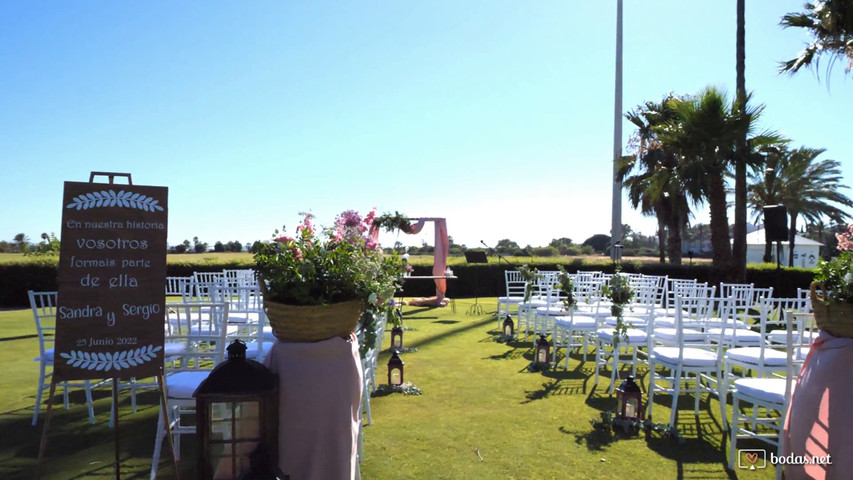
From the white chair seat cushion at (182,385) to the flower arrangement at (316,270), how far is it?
93 cm

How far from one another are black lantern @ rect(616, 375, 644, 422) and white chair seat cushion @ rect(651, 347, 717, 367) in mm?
323

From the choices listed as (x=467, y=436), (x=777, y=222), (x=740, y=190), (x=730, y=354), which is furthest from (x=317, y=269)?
(x=740, y=190)

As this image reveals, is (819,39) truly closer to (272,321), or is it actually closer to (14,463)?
(272,321)

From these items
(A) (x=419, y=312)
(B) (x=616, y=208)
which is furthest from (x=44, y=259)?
(B) (x=616, y=208)

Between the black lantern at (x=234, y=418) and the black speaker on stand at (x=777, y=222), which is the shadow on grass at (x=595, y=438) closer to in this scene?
the black lantern at (x=234, y=418)

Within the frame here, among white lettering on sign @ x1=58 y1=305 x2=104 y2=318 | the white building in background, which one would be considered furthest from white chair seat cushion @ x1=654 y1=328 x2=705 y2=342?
the white building in background

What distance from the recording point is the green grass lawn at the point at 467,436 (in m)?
2.96

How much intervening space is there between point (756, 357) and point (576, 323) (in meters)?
2.16

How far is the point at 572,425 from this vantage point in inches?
148

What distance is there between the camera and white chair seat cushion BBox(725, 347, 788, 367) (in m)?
3.43

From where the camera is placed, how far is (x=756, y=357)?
351 cm

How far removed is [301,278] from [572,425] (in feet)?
8.42

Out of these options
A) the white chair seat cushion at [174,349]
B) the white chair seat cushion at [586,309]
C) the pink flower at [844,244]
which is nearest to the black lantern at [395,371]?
the white chair seat cushion at [174,349]

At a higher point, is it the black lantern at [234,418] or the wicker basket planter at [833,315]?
the wicker basket planter at [833,315]
